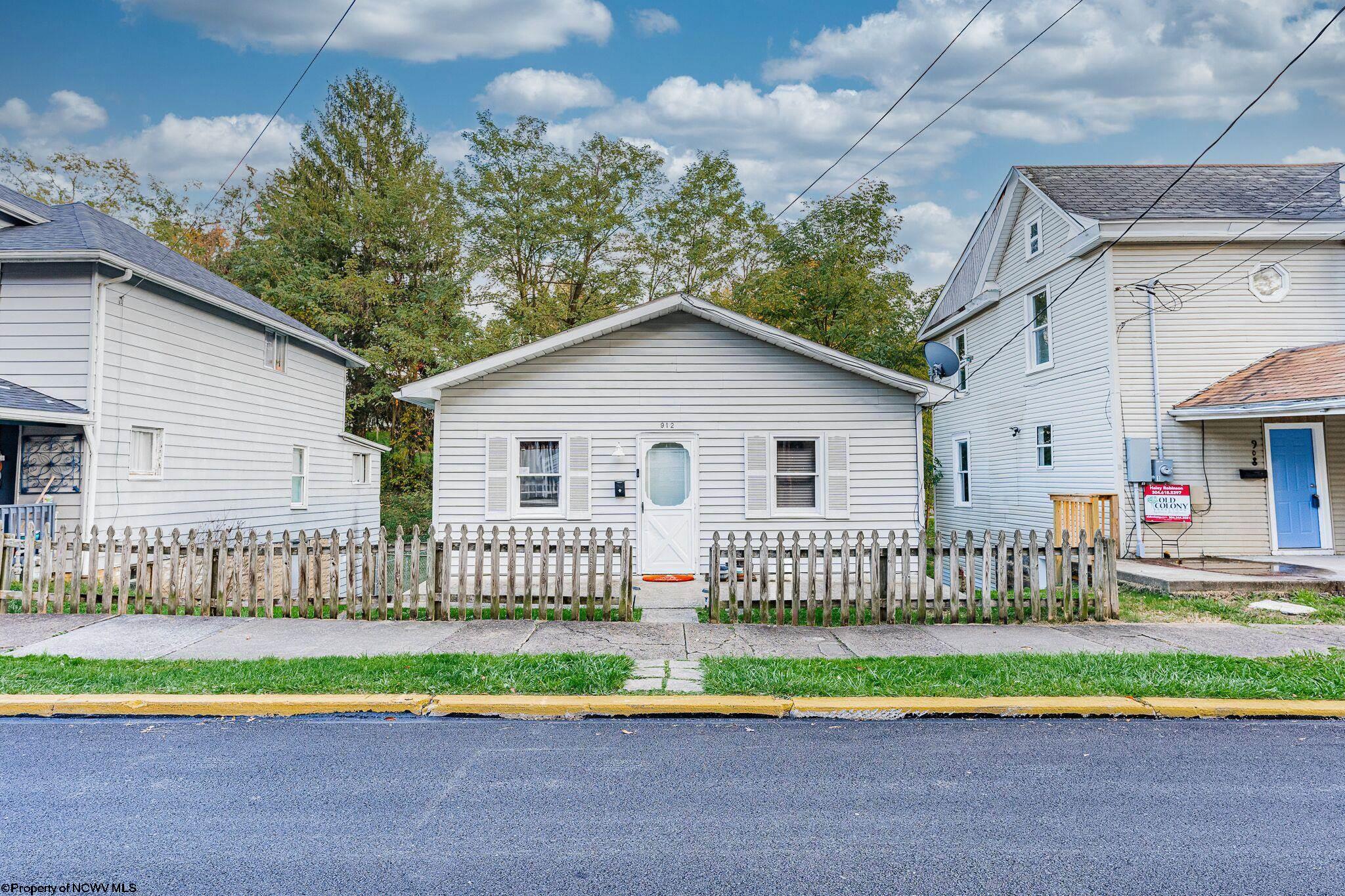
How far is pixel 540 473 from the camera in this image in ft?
38.0

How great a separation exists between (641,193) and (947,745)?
87.5 ft

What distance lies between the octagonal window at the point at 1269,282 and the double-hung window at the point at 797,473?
9.66m

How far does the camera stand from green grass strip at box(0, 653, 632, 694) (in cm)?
563

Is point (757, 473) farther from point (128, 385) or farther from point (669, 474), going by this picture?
point (128, 385)

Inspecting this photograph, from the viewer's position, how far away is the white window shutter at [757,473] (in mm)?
11656

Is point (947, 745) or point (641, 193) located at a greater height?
point (641, 193)

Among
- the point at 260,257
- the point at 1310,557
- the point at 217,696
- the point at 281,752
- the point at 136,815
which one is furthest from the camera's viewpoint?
the point at 260,257

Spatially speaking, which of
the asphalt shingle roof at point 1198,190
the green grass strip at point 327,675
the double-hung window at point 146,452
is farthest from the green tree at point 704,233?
the green grass strip at point 327,675

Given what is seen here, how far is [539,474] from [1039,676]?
771 centimetres

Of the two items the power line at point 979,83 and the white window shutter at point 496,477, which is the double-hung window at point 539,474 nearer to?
the white window shutter at point 496,477

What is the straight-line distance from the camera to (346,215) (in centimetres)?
2748

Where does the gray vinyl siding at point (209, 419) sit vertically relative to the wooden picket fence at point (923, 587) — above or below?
above

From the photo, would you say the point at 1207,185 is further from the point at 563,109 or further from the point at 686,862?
the point at 563,109

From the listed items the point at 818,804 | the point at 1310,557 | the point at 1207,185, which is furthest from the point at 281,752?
the point at 1207,185
